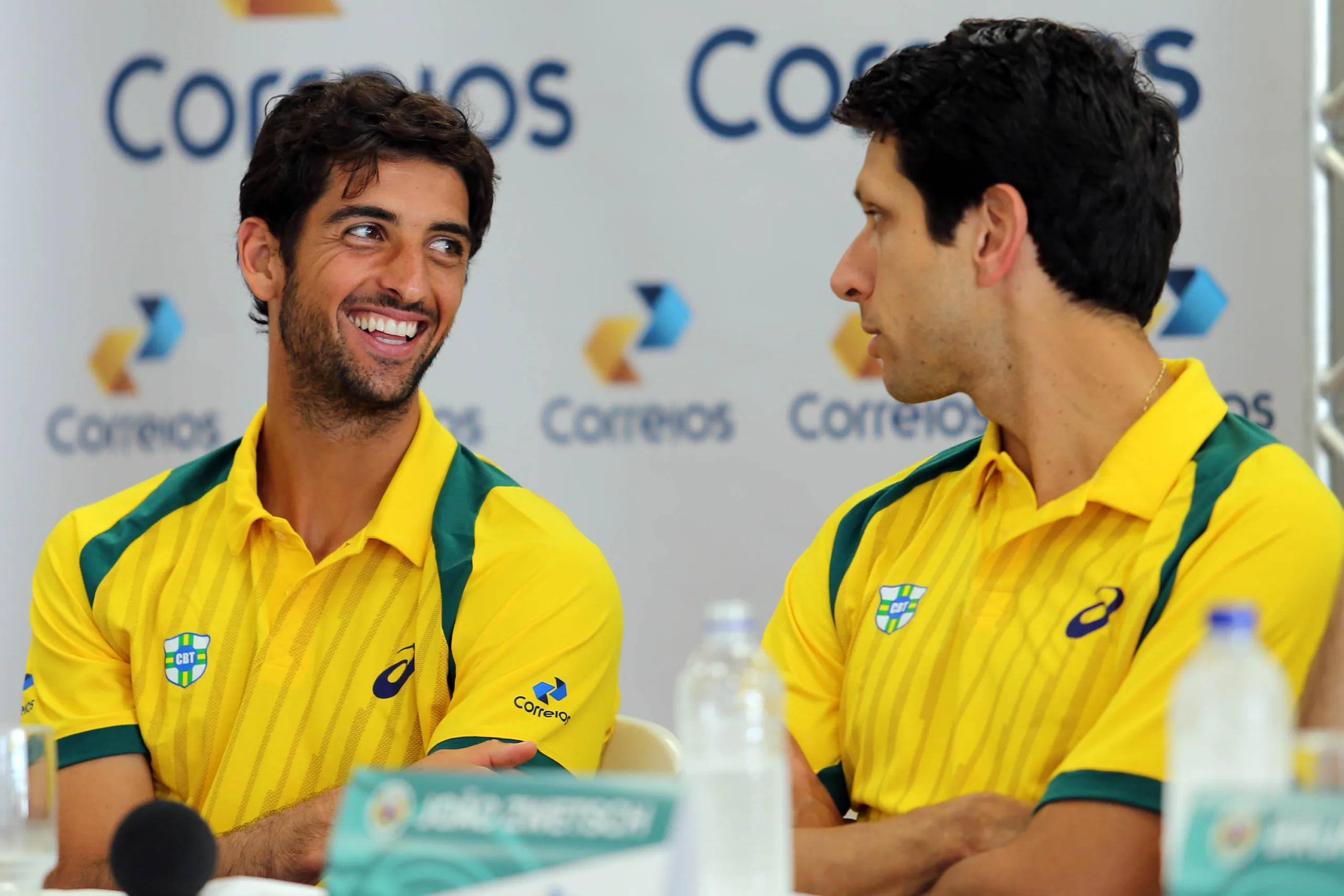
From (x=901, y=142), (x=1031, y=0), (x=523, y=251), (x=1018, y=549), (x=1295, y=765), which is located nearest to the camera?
(x=1295, y=765)

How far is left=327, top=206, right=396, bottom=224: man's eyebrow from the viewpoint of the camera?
230cm

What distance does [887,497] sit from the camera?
6.80ft

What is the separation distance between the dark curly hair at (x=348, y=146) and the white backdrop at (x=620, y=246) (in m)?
0.76

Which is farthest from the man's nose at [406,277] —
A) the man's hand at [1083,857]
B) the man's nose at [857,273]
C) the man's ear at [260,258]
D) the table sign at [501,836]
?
the table sign at [501,836]

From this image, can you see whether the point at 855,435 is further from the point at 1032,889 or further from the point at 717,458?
the point at 1032,889

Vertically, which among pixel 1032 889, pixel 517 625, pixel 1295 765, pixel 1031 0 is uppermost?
pixel 1031 0

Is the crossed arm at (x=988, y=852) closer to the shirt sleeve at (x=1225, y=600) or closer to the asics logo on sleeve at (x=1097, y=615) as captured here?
the shirt sleeve at (x=1225, y=600)

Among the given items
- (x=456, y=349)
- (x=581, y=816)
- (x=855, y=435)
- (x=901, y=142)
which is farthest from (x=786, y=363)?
(x=581, y=816)

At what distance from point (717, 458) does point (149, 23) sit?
165 centimetres

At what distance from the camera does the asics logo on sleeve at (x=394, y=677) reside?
6.74 ft

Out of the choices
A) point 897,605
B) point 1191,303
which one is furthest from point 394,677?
point 1191,303

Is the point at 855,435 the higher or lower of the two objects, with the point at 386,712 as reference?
higher

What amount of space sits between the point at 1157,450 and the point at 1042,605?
23 centimetres

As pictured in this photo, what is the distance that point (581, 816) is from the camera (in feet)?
3.26
